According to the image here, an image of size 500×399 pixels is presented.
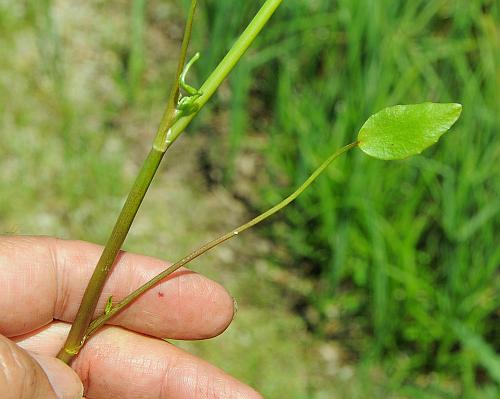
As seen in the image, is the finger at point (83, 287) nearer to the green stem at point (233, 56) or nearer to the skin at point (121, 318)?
the skin at point (121, 318)

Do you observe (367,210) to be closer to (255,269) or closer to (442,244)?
(442,244)

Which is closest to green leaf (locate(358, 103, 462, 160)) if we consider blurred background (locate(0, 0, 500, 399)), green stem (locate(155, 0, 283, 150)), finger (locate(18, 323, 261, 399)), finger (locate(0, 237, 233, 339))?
green stem (locate(155, 0, 283, 150))

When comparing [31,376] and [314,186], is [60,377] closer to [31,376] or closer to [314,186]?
[31,376]

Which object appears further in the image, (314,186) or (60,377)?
(314,186)

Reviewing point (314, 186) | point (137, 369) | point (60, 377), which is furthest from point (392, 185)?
point (60, 377)

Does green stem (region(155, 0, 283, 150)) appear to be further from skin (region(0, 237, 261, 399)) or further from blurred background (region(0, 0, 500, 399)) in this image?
blurred background (region(0, 0, 500, 399))
